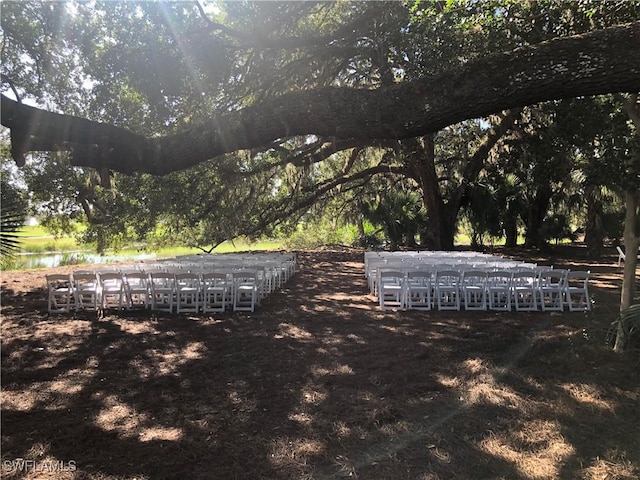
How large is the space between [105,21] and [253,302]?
21.9 feet

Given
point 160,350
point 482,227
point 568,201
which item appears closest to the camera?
point 160,350

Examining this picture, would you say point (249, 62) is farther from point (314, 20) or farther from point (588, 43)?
point (588, 43)

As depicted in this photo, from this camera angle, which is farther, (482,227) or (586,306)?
(482,227)

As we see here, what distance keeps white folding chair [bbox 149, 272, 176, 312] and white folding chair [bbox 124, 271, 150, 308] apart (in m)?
0.15

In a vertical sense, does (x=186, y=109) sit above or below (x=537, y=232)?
above

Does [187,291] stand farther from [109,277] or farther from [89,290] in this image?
[89,290]

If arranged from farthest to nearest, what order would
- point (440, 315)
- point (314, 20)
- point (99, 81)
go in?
point (314, 20) → point (99, 81) → point (440, 315)

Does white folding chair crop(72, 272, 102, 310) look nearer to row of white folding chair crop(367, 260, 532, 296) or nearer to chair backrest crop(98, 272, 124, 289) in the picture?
chair backrest crop(98, 272, 124, 289)

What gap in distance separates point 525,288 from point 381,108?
6205 millimetres

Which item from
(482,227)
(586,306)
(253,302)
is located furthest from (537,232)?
(253,302)

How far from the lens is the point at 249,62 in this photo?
35.3 feet

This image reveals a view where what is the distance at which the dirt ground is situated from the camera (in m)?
3.35

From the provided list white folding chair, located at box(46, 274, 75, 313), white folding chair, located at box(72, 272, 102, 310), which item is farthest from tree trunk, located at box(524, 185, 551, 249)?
white folding chair, located at box(46, 274, 75, 313)

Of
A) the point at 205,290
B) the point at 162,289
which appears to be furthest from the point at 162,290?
the point at 205,290
